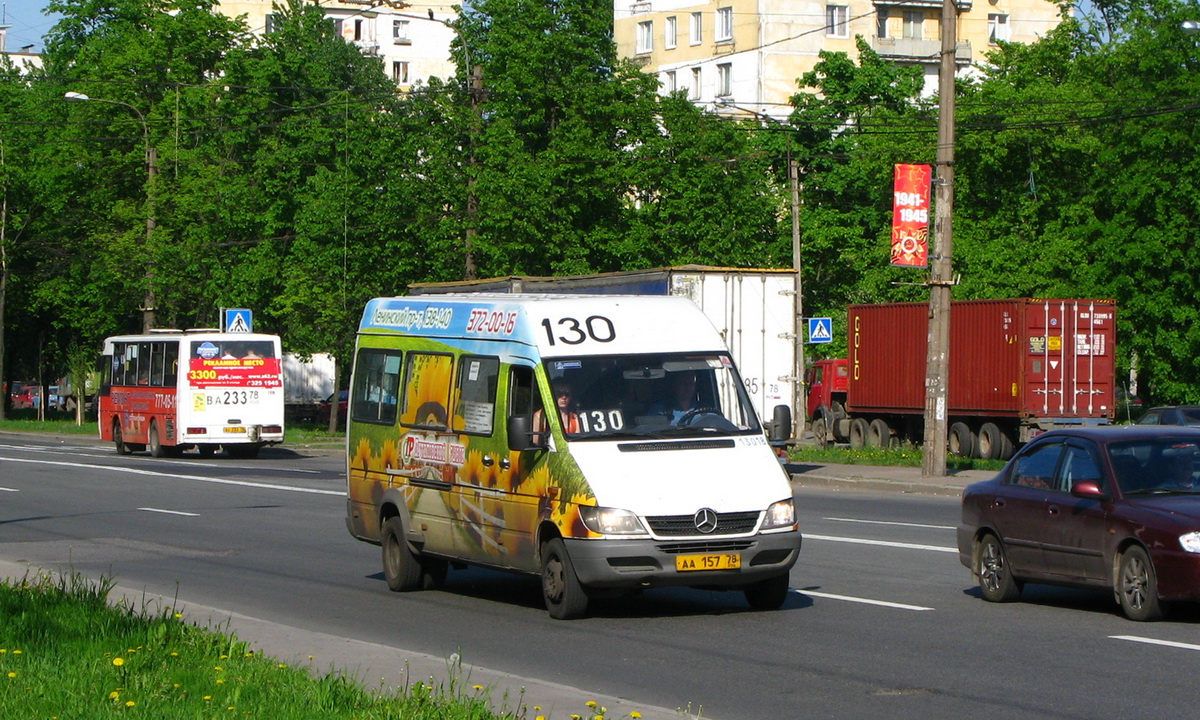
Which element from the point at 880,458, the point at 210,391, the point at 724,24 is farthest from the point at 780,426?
the point at 724,24

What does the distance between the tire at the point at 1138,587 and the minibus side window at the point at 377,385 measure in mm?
6141

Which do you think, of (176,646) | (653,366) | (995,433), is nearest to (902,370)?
(995,433)

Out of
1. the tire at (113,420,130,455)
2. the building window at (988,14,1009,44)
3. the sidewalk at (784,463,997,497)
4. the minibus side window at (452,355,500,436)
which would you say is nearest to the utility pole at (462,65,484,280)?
the tire at (113,420,130,455)

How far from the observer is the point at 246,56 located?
62.2 meters

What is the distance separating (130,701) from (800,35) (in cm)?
7495

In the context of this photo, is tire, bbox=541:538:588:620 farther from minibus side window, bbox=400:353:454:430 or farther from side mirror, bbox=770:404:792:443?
side mirror, bbox=770:404:792:443

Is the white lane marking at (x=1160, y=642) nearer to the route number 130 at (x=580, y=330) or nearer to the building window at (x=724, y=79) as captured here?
the route number 130 at (x=580, y=330)

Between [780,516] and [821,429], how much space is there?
3300 centimetres

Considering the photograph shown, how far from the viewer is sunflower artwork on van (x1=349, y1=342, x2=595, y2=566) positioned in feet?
38.5

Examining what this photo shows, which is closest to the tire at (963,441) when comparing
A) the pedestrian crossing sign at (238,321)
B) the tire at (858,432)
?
the tire at (858,432)

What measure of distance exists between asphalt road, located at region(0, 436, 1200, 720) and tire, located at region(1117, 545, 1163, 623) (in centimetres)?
17

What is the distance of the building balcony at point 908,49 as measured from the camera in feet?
268

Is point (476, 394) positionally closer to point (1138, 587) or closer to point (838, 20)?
point (1138, 587)

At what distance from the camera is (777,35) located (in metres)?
79.2
